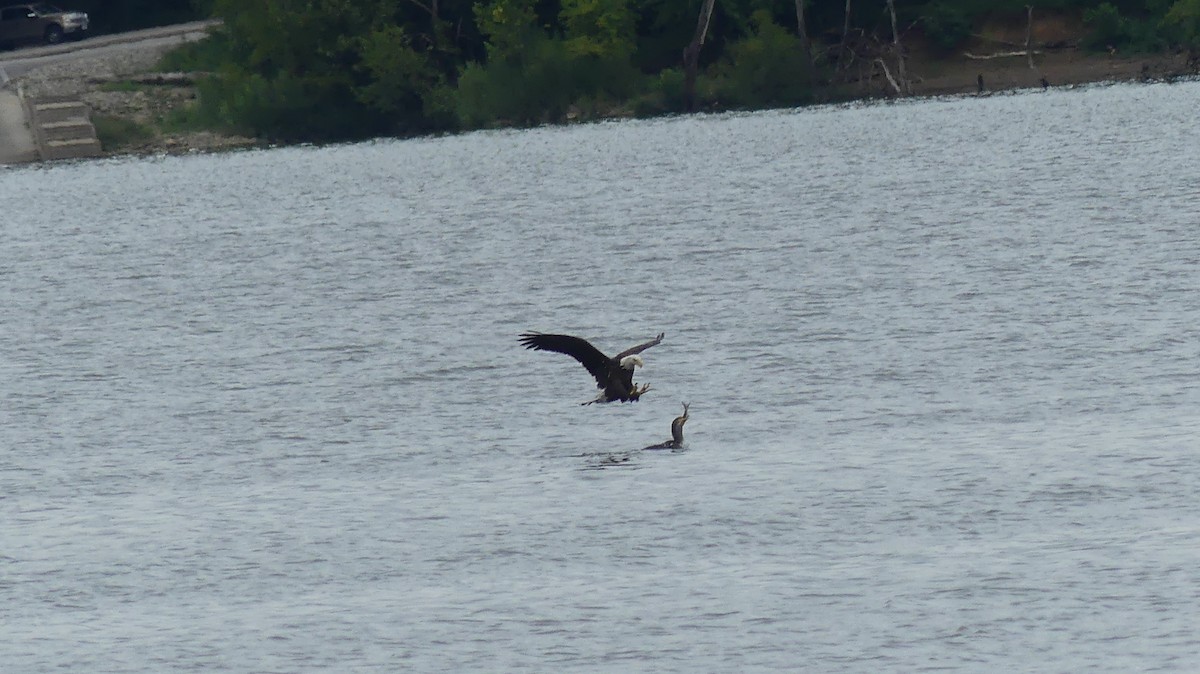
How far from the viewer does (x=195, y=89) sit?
85188 mm

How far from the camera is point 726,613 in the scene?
1561 cm

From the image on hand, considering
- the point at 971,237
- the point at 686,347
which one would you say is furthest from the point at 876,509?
the point at 971,237

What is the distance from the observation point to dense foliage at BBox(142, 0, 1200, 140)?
80.6 metres

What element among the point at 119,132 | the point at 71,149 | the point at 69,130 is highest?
the point at 69,130

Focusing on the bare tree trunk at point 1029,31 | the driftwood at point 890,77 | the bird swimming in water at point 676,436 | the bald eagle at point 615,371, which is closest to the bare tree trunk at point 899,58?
the driftwood at point 890,77

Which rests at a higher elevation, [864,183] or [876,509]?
[876,509]

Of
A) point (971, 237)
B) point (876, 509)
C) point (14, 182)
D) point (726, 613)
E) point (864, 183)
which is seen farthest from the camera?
point (14, 182)

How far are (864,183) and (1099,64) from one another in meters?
30.1

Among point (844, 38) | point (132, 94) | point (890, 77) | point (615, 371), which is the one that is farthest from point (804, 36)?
point (615, 371)

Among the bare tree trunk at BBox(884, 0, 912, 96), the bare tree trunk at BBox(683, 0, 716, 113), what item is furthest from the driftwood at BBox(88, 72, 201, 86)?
the bare tree trunk at BBox(884, 0, 912, 96)

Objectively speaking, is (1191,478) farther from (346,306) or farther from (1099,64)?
(1099,64)

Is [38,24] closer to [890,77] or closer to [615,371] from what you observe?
[890,77]

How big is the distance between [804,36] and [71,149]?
1025 inches

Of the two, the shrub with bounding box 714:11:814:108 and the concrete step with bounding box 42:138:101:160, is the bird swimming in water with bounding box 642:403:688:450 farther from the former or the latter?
the concrete step with bounding box 42:138:101:160
